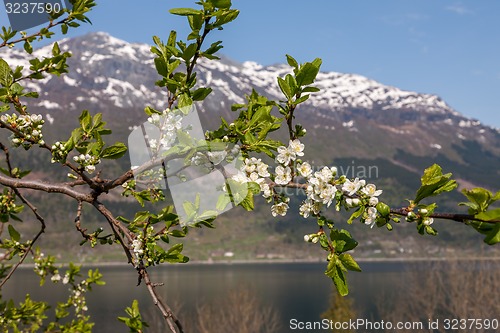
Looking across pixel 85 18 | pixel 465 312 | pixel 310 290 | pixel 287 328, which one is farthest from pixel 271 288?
pixel 85 18

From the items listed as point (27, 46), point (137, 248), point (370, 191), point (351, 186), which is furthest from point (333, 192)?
point (27, 46)

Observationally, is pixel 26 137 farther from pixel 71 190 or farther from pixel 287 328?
pixel 287 328

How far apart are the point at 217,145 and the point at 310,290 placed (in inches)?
6862

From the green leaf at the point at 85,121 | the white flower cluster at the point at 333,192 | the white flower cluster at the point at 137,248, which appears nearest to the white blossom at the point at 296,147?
the white flower cluster at the point at 333,192

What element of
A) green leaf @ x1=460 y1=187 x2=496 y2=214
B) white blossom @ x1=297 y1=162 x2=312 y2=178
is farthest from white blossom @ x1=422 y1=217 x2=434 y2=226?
white blossom @ x1=297 y1=162 x2=312 y2=178

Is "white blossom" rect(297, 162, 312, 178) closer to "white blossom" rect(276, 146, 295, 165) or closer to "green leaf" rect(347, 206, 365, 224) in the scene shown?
"white blossom" rect(276, 146, 295, 165)

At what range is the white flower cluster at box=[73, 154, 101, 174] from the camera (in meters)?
3.17

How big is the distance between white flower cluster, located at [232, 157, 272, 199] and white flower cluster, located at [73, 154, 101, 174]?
3.76ft

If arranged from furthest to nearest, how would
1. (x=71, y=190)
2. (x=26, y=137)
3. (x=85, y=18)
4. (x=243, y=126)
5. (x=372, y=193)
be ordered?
(x=85, y=18)
(x=26, y=137)
(x=71, y=190)
(x=243, y=126)
(x=372, y=193)

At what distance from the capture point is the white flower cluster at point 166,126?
117 inches

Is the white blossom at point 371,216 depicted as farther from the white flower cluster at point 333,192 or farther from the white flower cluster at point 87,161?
the white flower cluster at point 87,161

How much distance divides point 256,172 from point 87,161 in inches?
49.7

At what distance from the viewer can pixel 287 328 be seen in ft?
364

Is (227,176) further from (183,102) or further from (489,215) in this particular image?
(489,215)
